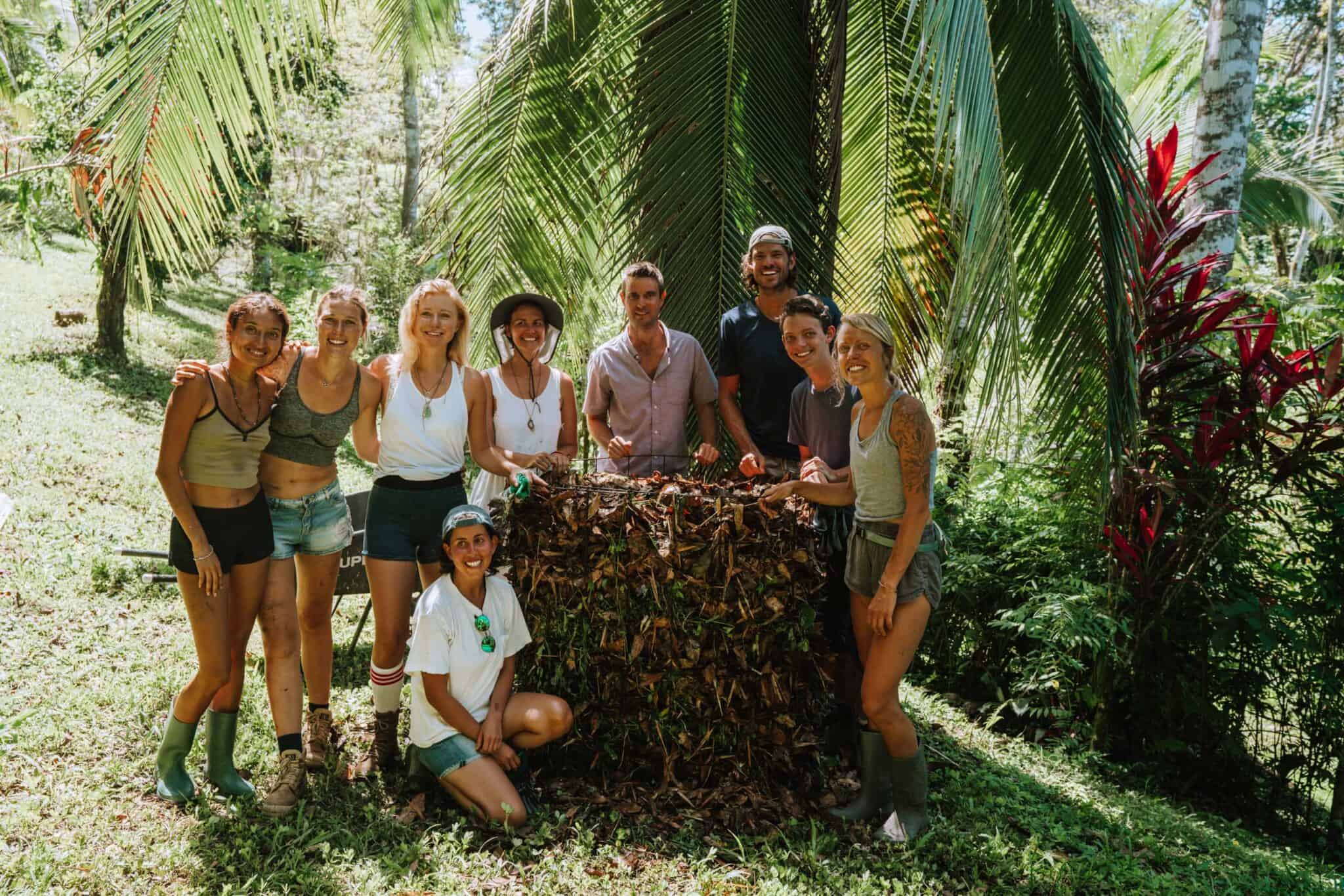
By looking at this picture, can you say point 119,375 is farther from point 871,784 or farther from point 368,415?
point 871,784

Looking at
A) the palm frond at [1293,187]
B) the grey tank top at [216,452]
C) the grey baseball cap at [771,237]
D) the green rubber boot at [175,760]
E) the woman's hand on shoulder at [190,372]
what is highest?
the palm frond at [1293,187]

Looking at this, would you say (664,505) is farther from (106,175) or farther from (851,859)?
(106,175)

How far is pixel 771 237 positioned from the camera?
437cm

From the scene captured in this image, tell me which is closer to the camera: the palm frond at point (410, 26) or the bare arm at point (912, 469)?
the bare arm at point (912, 469)

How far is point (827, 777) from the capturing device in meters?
4.30

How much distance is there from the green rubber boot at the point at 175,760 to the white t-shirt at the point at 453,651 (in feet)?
3.03

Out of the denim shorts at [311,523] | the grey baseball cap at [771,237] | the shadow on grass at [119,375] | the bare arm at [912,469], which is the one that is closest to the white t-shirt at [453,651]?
the denim shorts at [311,523]

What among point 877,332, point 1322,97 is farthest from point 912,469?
point 1322,97

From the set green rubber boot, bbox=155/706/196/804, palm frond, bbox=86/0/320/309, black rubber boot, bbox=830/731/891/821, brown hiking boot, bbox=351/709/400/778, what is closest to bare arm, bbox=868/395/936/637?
black rubber boot, bbox=830/731/891/821

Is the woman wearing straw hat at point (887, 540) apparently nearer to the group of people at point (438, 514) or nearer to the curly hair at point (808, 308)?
the group of people at point (438, 514)

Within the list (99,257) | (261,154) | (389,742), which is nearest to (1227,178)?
(389,742)

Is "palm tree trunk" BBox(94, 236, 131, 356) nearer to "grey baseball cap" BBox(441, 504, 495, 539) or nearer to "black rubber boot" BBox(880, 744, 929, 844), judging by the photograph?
"grey baseball cap" BBox(441, 504, 495, 539)

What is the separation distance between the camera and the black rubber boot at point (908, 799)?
381 centimetres

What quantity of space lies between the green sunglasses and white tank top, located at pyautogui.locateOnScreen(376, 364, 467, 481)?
66cm
